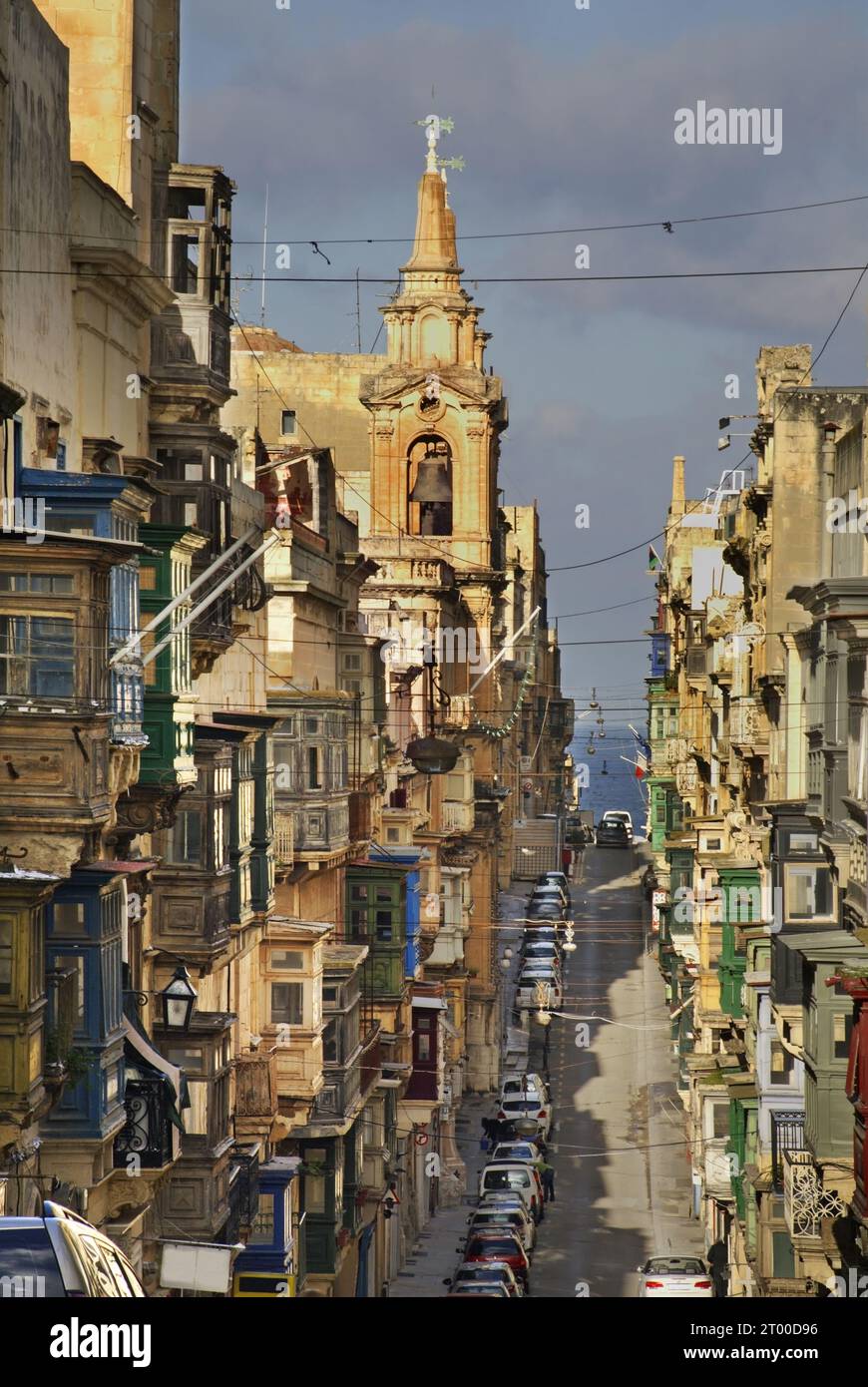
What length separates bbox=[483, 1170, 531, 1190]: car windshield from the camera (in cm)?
5984

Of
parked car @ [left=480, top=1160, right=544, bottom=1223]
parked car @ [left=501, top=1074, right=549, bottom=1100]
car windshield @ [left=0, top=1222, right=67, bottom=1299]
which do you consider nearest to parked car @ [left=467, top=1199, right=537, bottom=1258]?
parked car @ [left=480, top=1160, right=544, bottom=1223]

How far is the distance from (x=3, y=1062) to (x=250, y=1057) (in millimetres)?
15730

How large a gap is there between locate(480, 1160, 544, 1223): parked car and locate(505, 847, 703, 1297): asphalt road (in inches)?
24.6

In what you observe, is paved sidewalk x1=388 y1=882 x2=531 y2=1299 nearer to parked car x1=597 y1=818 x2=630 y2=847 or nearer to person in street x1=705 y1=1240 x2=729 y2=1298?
person in street x1=705 y1=1240 x2=729 y2=1298

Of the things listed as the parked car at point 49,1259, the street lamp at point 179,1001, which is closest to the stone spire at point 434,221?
the street lamp at point 179,1001

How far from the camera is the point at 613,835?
163 m

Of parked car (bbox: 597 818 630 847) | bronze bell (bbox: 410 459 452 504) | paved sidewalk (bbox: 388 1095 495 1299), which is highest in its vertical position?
bronze bell (bbox: 410 459 452 504)

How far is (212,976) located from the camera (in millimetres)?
34594

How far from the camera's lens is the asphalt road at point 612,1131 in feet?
182

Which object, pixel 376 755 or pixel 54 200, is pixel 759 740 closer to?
pixel 376 755

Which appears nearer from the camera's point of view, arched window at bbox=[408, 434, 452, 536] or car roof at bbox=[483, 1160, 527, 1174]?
car roof at bbox=[483, 1160, 527, 1174]
